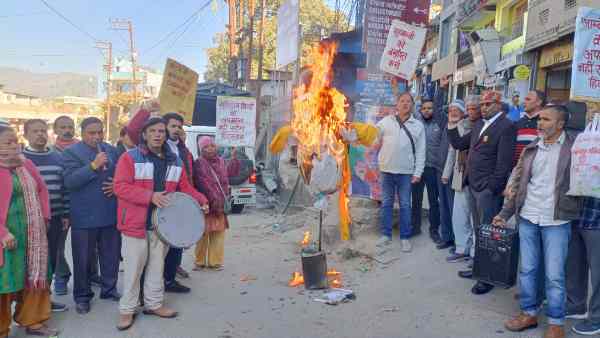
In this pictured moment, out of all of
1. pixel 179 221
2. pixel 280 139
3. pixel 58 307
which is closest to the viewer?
pixel 179 221

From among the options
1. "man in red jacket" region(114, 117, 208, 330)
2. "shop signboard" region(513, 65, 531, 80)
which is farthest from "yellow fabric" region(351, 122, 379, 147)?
"shop signboard" region(513, 65, 531, 80)

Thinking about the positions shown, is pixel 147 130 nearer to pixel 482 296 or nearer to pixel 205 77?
pixel 482 296

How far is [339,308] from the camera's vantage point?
517cm

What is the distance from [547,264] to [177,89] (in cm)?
499

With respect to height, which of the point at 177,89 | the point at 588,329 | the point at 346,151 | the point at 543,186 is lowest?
the point at 588,329

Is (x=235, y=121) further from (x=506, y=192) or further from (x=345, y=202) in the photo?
(x=506, y=192)

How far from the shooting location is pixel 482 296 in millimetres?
5105

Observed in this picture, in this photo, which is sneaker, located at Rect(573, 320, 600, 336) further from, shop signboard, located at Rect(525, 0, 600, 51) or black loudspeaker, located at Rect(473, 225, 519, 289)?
shop signboard, located at Rect(525, 0, 600, 51)

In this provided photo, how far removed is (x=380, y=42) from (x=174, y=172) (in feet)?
20.6

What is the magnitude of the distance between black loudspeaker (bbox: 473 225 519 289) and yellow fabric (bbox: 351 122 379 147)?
2.11 m

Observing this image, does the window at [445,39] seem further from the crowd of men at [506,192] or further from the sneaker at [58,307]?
the sneaker at [58,307]

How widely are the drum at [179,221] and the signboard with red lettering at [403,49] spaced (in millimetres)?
4345

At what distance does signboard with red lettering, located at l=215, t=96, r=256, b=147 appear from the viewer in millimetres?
10477

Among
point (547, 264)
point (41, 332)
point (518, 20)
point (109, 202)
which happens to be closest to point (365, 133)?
point (547, 264)
